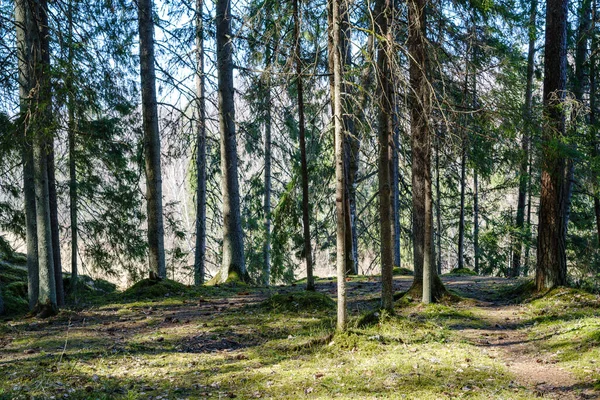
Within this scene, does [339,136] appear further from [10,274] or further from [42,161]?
[10,274]

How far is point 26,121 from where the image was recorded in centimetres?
787

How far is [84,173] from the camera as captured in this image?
13.2m

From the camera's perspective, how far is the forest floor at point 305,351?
5453 millimetres

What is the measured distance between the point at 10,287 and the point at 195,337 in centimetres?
694

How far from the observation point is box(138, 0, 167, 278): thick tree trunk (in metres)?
11.7

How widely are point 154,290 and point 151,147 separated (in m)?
3.33

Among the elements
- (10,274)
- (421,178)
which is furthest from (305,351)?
(10,274)

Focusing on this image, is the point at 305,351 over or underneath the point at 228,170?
underneath

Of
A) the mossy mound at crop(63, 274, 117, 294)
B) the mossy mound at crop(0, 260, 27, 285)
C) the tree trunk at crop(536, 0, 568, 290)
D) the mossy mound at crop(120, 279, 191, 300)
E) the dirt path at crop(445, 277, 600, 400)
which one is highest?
the tree trunk at crop(536, 0, 568, 290)

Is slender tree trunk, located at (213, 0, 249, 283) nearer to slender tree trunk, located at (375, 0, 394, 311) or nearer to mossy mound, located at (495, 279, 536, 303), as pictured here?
slender tree trunk, located at (375, 0, 394, 311)

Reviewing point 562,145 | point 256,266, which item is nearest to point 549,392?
point 562,145

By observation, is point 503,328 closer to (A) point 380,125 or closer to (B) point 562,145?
(B) point 562,145

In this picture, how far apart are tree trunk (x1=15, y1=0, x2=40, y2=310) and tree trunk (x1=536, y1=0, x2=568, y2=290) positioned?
9099 mm

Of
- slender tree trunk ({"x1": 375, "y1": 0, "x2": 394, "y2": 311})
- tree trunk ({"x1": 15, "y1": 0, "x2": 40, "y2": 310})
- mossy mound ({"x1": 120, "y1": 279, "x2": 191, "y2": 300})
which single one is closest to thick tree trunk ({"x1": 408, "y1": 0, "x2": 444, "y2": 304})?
slender tree trunk ({"x1": 375, "y1": 0, "x2": 394, "y2": 311})
